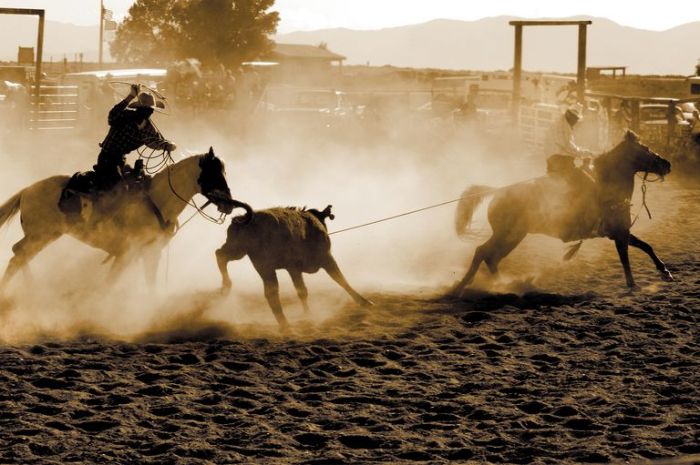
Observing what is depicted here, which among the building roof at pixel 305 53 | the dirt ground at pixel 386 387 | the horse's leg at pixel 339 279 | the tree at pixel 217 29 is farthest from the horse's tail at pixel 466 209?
the building roof at pixel 305 53

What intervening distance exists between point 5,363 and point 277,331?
229 cm

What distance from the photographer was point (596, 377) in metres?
7.70

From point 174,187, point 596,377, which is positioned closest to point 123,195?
point 174,187

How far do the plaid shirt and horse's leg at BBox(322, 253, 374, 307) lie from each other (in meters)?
1.90

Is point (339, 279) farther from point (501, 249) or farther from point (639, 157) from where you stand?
point (639, 157)

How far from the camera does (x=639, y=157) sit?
11.3 metres

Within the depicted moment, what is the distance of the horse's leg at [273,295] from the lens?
905 cm

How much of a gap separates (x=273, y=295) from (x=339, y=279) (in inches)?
35.1

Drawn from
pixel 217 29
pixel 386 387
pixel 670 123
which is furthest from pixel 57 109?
pixel 217 29

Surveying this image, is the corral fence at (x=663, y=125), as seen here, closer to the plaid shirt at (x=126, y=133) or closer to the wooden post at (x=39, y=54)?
the wooden post at (x=39, y=54)

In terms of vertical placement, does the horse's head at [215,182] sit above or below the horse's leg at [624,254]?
above

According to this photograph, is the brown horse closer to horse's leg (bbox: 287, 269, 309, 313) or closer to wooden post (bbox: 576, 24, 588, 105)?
horse's leg (bbox: 287, 269, 309, 313)

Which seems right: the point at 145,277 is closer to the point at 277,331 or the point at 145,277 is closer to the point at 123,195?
the point at 123,195

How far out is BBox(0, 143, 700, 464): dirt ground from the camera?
20.1 ft
